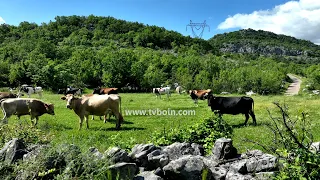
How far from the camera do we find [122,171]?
19.4ft

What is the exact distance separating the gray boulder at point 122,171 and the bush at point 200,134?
10.9 ft

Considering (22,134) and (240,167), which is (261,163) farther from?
(22,134)

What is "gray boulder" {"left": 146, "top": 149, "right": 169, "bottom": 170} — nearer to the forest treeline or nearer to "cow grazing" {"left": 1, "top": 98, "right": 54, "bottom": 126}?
"cow grazing" {"left": 1, "top": 98, "right": 54, "bottom": 126}

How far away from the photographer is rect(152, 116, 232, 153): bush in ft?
30.8

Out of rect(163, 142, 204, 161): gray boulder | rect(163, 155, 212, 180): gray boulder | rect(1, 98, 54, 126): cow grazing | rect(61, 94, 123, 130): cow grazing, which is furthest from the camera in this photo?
rect(61, 94, 123, 130): cow grazing

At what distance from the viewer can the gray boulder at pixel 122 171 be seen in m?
5.81

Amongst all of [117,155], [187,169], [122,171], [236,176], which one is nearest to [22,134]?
[117,155]

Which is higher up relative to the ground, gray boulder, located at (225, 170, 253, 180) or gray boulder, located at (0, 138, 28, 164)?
gray boulder, located at (0, 138, 28, 164)

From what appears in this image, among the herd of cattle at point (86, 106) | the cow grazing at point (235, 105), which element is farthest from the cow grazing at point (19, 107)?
the cow grazing at point (235, 105)

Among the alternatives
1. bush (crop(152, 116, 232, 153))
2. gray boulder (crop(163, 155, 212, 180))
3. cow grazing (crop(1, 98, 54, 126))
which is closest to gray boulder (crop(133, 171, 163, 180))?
gray boulder (crop(163, 155, 212, 180))

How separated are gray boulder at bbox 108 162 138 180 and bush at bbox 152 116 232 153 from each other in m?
3.33

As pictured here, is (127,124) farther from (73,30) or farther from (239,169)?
(73,30)

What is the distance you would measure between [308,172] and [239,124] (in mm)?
13481

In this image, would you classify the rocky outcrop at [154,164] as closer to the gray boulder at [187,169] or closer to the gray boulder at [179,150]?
the gray boulder at [187,169]
